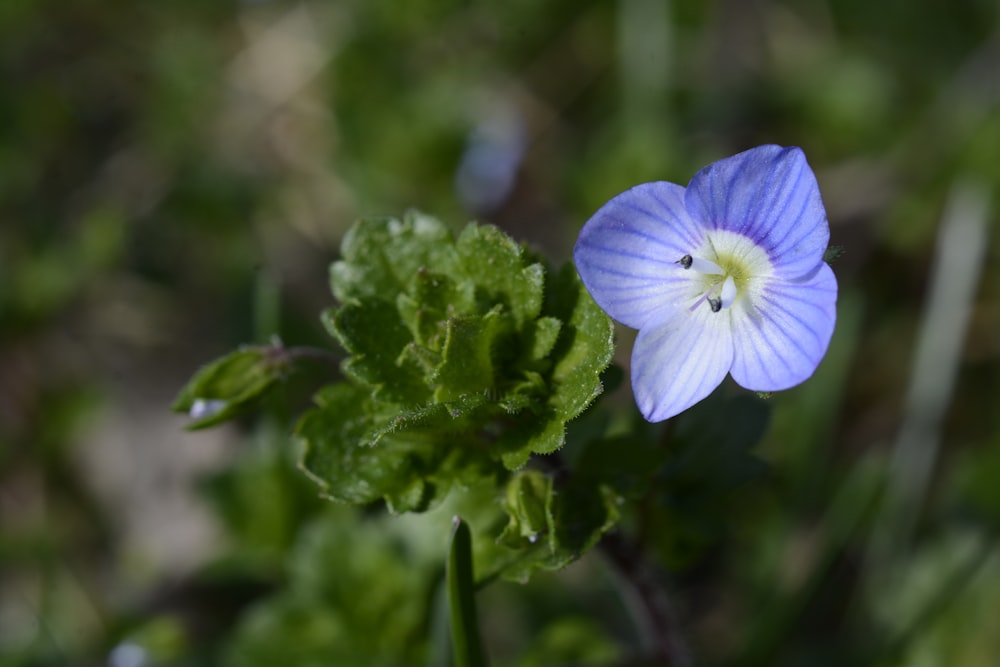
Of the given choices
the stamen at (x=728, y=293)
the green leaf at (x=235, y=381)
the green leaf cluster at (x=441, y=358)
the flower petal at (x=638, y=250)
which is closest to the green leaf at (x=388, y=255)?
the green leaf cluster at (x=441, y=358)

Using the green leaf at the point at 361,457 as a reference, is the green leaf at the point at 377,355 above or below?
above

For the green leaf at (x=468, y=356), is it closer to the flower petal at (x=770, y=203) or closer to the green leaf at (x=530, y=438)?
the green leaf at (x=530, y=438)

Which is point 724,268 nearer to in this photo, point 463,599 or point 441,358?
point 441,358

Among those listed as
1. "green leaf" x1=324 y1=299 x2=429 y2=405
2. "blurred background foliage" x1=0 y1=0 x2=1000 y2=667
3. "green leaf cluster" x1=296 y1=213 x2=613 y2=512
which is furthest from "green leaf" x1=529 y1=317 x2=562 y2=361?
"blurred background foliage" x1=0 y1=0 x2=1000 y2=667

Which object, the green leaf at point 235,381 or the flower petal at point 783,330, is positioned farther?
the green leaf at point 235,381

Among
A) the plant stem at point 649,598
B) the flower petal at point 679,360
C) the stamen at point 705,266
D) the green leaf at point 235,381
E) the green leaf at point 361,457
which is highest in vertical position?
the stamen at point 705,266

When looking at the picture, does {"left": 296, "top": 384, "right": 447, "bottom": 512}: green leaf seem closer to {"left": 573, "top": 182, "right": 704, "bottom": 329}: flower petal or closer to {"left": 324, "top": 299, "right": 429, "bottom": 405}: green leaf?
{"left": 324, "top": 299, "right": 429, "bottom": 405}: green leaf

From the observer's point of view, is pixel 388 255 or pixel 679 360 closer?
pixel 679 360

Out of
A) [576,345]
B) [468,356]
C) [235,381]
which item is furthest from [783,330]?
[235,381]
